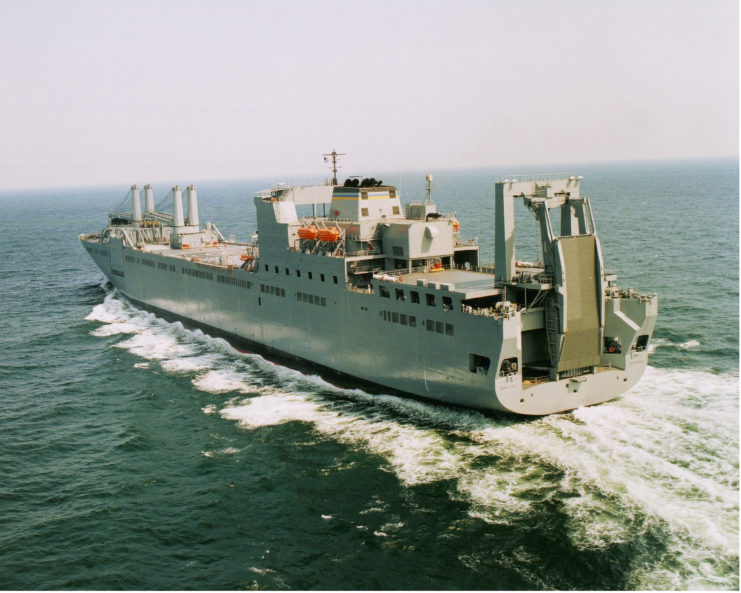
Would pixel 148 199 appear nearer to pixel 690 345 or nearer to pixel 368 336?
pixel 368 336

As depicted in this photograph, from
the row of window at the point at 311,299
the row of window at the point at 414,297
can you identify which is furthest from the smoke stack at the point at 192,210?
the row of window at the point at 414,297

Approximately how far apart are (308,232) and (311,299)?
3460mm

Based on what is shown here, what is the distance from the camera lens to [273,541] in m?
19.8

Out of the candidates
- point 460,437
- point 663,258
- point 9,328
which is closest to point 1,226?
point 9,328

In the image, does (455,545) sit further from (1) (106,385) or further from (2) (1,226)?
(2) (1,226)

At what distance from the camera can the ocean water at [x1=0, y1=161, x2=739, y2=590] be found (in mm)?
18297

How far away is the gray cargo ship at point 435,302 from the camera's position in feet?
85.4

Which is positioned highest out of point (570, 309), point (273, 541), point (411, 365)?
point (570, 309)

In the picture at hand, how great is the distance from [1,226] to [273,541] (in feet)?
423

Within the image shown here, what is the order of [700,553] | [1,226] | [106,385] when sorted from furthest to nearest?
[1,226]
[106,385]
[700,553]

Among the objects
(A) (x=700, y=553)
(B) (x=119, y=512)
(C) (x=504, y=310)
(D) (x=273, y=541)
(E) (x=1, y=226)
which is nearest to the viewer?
(A) (x=700, y=553)

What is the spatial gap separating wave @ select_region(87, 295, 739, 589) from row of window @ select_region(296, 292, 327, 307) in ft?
13.0

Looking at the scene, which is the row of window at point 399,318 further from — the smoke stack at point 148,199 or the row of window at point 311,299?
the smoke stack at point 148,199

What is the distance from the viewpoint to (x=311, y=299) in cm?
3422
